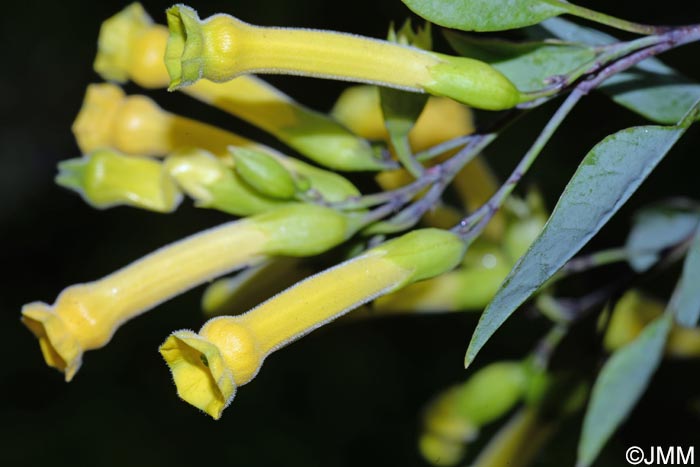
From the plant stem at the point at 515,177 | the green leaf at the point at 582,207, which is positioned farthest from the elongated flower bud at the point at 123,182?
the green leaf at the point at 582,207

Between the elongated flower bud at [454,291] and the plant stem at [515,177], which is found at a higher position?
the plant stem at [515,177]

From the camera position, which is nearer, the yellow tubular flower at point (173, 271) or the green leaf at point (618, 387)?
the yellow tubular flower at point (173, 271)

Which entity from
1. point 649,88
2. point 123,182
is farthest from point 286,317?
point 649,88

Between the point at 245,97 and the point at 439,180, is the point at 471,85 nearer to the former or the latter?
the point at 439,180

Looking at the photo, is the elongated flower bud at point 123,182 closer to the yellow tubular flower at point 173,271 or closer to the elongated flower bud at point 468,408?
the yellow tubular flower at point 173,271

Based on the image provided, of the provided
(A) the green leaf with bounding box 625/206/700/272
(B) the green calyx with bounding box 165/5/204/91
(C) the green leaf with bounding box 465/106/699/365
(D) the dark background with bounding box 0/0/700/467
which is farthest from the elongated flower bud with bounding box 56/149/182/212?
(D) the dark background with bounding box 0/0/700/467

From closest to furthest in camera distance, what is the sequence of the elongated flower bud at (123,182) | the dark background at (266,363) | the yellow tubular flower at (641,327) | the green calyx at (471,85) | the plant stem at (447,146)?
the green calyx at (471,85) < the plant stem at (447,146) < the elongated flower bud at (123,182) < the yellow tubular flower at (641,327) < the dark background at (266,363)
